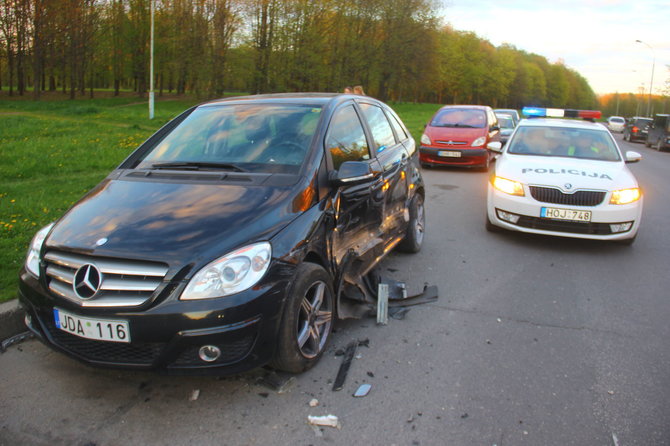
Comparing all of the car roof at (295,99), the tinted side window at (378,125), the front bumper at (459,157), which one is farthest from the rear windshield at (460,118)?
the car roof at (295,99)

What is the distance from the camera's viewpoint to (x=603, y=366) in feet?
11.5

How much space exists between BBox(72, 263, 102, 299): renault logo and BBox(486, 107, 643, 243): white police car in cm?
510

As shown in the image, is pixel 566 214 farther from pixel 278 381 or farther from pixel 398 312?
pixel 278 381

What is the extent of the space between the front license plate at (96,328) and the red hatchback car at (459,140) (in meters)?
11.7

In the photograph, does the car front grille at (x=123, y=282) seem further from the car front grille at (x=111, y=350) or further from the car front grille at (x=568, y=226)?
the car front grille at (x=568, y=226)

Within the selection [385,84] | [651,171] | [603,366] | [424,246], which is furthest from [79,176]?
[385,84]

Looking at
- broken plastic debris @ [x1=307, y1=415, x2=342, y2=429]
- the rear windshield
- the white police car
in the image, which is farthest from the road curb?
the rear windshield

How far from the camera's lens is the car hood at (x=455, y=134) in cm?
1352

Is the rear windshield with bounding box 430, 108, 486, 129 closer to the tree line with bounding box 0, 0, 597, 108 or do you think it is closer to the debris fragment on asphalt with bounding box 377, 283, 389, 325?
the debris fragment on asphalt with bounding box 377, 283, 389, 325

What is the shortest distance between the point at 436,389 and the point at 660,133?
29.0 metres

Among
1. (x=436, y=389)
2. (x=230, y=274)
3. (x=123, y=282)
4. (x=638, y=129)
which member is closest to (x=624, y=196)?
(x=436, y=389)

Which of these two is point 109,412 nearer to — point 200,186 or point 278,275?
point 278,275

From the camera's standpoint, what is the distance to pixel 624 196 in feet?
20.4

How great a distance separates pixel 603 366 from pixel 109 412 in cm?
306
